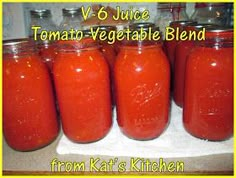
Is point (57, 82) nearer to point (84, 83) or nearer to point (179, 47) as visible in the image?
point (84, 83)

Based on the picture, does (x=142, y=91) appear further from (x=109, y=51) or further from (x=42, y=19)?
(x=42, y=19)

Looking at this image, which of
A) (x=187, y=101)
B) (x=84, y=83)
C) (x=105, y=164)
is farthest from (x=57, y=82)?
(x=187, y=101)

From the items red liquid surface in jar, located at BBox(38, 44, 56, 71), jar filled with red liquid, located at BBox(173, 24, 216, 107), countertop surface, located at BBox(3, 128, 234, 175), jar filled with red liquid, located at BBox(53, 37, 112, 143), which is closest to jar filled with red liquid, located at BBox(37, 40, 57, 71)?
red liquid surface in jar, located at BBox(38, 44, 56, 71)

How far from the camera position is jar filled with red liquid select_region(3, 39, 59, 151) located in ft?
1.69

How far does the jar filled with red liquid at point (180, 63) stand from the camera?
64 cm

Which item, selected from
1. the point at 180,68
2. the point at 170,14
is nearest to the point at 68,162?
the point at 180,68

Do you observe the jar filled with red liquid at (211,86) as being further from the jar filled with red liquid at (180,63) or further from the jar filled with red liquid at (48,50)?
the jar filled with red liquid at (48,50)

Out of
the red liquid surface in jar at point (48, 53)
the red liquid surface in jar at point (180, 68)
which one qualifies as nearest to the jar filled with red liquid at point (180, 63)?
the red liquid surface in jar at point (180, 68)

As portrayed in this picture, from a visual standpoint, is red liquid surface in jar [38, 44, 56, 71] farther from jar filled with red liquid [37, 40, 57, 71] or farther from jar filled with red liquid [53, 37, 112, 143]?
jar filled with red liquid [53, 37, 112, 143]

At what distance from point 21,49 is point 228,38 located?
45 cm

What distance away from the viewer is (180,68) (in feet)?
2.24

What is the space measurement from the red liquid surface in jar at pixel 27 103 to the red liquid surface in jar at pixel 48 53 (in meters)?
0.09

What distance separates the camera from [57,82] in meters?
0.55

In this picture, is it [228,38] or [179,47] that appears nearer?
[228,38]
